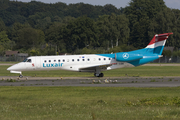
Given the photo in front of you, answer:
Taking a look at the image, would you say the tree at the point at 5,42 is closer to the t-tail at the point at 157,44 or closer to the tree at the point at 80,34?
the tree at the point at 80,34

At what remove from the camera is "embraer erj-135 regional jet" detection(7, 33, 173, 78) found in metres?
33.4

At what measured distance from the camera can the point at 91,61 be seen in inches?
1347

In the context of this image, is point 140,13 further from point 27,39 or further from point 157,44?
point 157,44

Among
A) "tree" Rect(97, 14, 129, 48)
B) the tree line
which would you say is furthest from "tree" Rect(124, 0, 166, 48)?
"tree" Rect(97, 14, 129, 48)

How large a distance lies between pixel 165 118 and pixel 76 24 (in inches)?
3961

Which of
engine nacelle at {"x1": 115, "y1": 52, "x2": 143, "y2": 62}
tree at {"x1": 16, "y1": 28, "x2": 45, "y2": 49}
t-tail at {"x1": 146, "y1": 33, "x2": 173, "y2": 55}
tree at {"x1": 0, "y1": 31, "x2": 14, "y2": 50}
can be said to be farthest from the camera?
tree at {"x1": 0, "y1": 31, "x2": 14, "y2": 50}

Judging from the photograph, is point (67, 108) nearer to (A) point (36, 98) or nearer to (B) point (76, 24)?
(A) point (36, 98)

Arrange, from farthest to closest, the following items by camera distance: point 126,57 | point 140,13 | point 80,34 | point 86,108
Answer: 1. point 140,13
2. point 80,34
3. point 126,57
4. point 86,108

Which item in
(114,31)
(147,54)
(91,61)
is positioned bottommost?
(91,61)

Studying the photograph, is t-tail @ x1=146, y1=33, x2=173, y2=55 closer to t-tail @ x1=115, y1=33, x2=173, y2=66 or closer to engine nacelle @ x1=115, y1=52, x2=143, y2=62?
t-tail @ x1=115, y1=33, x2=173, y2=66

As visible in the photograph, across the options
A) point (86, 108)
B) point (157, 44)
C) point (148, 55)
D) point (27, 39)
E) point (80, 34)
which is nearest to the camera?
point (86, 108)

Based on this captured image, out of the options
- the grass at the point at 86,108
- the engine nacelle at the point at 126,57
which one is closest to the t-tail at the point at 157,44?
the engine nacelle at the point at 126,57

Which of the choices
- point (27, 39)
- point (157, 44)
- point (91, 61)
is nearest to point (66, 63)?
point (91, 61)

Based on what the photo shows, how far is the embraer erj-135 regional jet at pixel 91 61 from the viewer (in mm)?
33406
